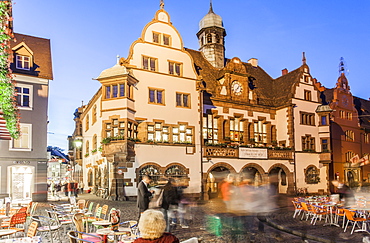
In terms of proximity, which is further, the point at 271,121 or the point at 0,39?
the point at 271,121

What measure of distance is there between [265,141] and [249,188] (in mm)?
4852

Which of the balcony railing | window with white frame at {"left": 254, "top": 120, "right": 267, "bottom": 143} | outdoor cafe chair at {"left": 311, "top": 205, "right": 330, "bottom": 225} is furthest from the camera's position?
window with white frame at {"left": 254, "top": 120, "right": 267, "bottom": 143}

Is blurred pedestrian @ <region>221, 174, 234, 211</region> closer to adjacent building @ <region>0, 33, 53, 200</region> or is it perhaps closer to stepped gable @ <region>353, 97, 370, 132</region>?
adjacent building @ <region>0, 33, 53, 200</region>

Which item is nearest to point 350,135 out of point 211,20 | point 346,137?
point 346,137

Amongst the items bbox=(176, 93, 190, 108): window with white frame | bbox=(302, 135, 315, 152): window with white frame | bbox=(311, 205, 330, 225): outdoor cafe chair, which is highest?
bbox=(176, 93, 190, 108): window with white frame

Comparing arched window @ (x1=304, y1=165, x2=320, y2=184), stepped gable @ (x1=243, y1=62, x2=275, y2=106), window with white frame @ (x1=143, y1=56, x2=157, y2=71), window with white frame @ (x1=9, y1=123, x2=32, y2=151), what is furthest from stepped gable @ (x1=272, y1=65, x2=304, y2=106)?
window with white frame @ (x1=9, y1=123, x2=32, y2=151)

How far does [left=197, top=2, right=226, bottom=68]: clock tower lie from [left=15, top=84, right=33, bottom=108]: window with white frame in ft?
59.1

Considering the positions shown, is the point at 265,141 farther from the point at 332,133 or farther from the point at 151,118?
the point at 151,118

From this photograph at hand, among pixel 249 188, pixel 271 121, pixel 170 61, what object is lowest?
pixel 249 188

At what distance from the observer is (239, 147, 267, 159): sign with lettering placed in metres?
30.1

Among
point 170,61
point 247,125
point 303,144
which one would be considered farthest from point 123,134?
point 303,144

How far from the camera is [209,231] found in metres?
13.3

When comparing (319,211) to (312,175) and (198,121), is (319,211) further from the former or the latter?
(312,175)

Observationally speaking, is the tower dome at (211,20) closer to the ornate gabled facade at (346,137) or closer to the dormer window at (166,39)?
the dormer window at (166,39)
